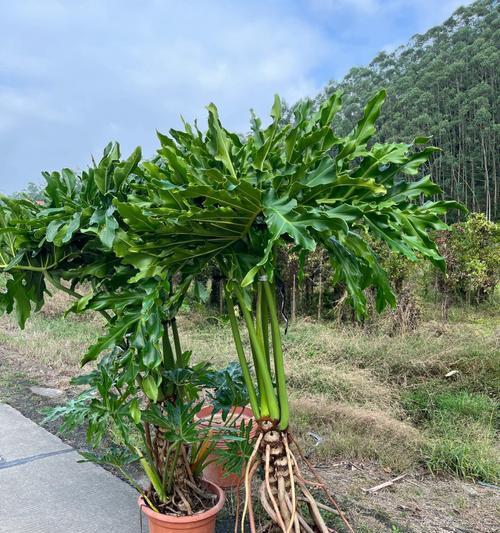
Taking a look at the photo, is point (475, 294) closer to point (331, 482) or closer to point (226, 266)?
point (331, 482)

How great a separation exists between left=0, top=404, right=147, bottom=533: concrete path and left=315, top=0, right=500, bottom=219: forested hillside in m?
19.1

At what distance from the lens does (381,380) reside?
432cm

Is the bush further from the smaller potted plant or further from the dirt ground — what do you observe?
the smaller potted plant

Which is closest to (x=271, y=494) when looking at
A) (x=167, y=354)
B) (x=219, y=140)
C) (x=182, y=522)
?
(x=182, y=522)

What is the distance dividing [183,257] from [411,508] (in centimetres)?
187

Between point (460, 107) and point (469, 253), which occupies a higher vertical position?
point (460, 107)

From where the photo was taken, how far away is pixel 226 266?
1.84m

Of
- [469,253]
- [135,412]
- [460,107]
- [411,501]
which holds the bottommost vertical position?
[411,501]

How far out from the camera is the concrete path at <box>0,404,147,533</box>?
7.97ft

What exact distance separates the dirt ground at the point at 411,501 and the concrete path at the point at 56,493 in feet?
2.40

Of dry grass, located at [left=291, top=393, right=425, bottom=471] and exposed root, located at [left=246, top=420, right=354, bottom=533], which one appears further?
dry grass, located at [left=291, top=393, right=425, bottom=471]

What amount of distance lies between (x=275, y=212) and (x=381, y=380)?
3.30 meters

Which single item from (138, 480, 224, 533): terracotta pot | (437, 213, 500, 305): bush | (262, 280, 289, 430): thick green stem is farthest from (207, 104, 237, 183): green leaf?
(437, 213, 500, 305): bush

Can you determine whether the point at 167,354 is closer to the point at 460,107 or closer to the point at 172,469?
the point at 172,469
